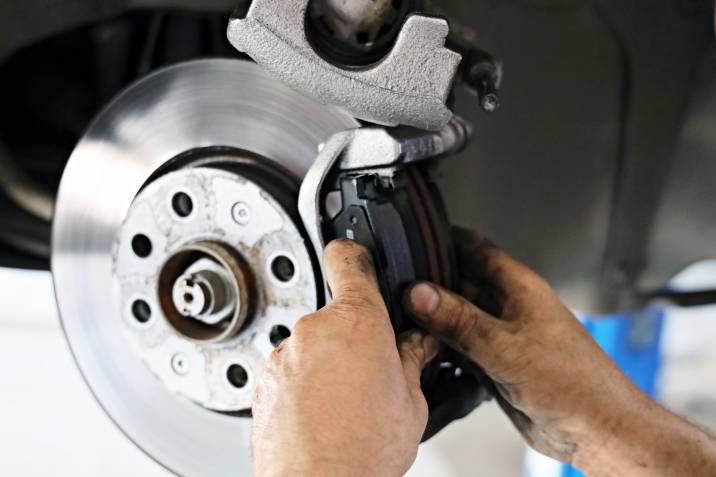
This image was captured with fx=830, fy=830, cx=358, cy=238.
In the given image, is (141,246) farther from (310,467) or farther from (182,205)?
(310,467)

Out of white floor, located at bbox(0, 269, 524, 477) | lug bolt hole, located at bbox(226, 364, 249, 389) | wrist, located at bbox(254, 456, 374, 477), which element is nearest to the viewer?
wrist, located at bbox(254, 456, 374, 477)

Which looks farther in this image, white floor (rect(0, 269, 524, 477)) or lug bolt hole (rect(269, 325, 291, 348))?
white floor (rect(0, 269, 524, 477))

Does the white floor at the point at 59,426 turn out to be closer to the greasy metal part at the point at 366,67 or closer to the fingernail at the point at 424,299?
the fingernail at the point at 424,299

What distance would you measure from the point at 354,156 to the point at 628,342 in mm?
652

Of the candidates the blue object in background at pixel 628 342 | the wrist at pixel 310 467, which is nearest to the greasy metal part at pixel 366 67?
the wrist at pixel 310 467

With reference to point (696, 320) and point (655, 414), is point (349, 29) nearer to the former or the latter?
point (655, 414)

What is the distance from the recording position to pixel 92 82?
46.1 inches

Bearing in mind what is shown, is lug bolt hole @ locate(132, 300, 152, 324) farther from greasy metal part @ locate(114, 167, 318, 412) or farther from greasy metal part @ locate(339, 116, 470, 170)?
greasy metal part @ locate(339, 116, 470, 170)

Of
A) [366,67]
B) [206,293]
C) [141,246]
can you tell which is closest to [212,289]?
[206,293]

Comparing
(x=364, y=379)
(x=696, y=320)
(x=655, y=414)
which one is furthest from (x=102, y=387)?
(x=696, y=320)

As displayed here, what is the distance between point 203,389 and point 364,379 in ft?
0.79

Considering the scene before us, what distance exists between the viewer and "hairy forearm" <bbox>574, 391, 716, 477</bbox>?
2.38 ft

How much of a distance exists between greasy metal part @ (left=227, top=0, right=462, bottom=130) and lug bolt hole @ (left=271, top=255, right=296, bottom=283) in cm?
15

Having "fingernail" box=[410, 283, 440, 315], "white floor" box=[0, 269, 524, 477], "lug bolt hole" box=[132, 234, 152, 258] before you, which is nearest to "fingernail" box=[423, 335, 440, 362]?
"fingernail" box=[410, 283, 440, 315]
